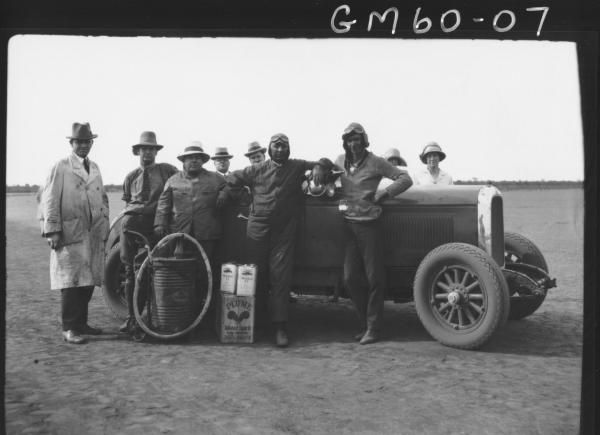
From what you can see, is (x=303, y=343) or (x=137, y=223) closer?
(x=303, y=343)

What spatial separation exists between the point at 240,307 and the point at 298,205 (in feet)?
3.85

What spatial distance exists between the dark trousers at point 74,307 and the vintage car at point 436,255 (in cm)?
149

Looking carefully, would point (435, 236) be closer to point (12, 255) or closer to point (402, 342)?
point (402, 342)

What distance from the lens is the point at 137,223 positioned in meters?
6.30

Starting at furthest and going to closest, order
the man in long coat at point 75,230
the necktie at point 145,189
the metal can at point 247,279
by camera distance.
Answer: the necktie at point 145,189, the metal can at point 247,279, the man in long coat at point 75,230

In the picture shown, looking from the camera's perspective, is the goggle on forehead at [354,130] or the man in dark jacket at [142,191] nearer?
the goggle on forehead at [354,130]

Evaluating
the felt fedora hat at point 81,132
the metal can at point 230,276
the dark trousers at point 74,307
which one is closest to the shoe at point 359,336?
the metal can at point 230,276

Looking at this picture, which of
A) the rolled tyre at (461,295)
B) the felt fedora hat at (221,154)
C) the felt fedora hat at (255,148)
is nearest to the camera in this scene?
the rolled tyre at (461,295)

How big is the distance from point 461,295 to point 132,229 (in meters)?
3.51

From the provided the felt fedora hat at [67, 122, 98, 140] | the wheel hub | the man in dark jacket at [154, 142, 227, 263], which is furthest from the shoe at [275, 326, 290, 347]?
the felt fedora hat at [67, 122, 98, 140]

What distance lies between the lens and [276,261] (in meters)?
5.73

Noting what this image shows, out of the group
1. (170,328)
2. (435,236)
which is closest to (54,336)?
(170,328)

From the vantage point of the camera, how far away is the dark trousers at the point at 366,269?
5.63 meters

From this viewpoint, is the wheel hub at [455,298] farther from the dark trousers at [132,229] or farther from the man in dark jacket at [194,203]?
the dark trousers at [132,229]
